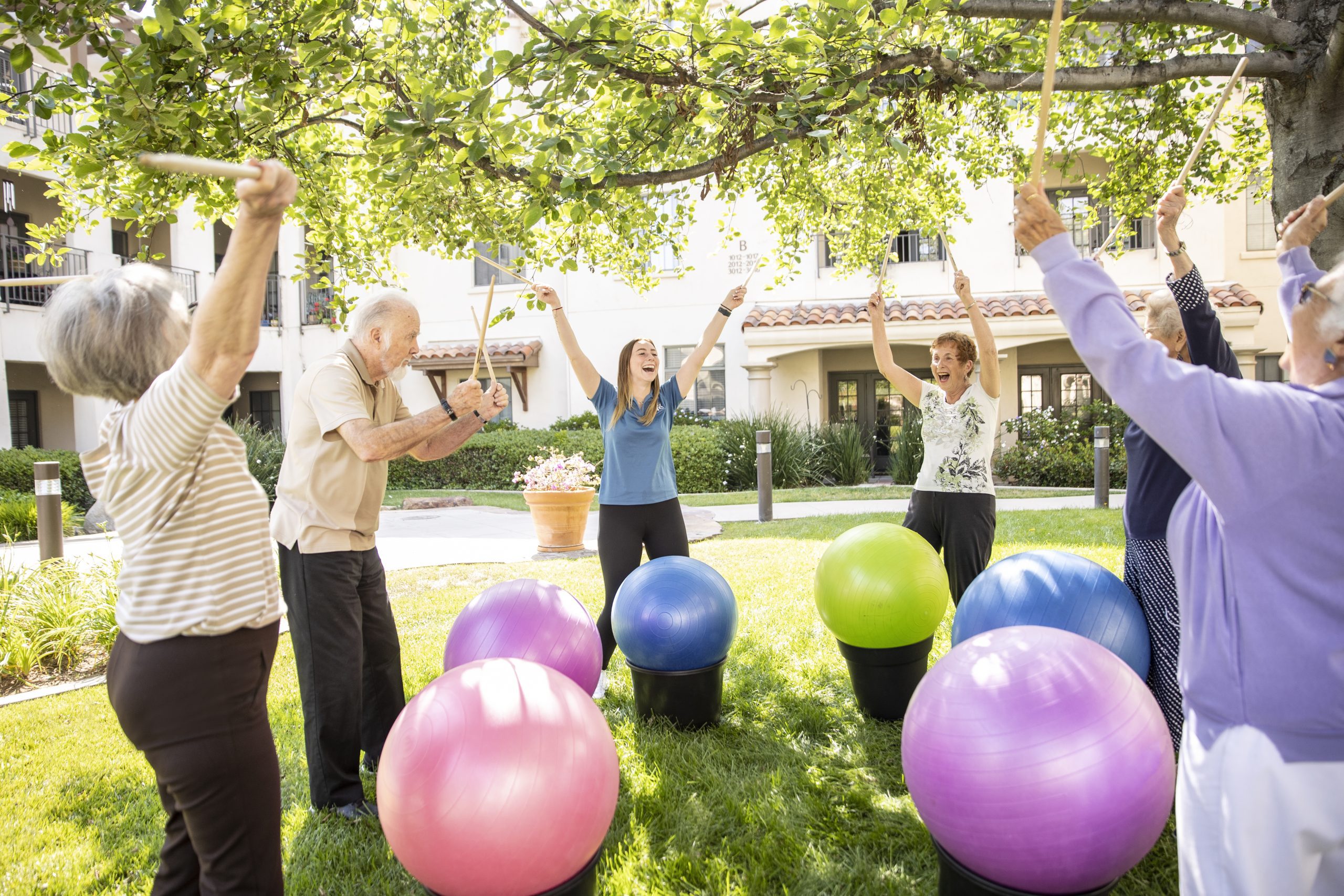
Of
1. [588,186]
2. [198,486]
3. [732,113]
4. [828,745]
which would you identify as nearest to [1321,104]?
[732,113]

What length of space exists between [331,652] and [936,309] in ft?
47.4

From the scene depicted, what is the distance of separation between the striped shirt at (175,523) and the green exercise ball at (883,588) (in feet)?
8.39

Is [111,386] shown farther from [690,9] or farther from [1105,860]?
[690,9]

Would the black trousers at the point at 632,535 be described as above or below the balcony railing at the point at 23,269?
below

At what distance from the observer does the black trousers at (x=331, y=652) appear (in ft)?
10.1

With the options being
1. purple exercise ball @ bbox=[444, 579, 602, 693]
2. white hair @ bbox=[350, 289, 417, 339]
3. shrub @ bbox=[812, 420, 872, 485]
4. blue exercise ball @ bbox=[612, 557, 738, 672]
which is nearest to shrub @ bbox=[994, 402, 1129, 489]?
shrub @ bbox=[812, 420, 872, 485]

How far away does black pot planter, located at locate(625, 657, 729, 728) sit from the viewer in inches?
149

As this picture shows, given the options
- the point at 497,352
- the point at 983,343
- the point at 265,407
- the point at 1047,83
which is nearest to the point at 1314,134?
the point at 983,343

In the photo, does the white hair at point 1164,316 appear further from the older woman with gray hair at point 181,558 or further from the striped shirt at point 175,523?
the striped shirt at point 175,523

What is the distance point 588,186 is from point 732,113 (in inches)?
38.0

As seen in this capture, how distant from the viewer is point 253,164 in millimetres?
1618

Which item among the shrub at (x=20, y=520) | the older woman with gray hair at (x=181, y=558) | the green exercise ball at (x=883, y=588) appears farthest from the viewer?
the shrub at (x=20, y=520)

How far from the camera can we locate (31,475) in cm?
1341

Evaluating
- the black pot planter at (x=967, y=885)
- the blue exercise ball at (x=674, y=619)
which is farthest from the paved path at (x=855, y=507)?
the black pot planter at (x=967, y=885)
